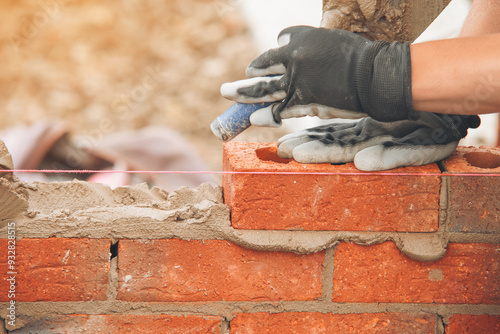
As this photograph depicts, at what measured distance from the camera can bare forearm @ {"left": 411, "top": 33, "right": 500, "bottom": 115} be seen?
3.64 ft

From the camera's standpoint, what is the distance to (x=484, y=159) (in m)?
1.53

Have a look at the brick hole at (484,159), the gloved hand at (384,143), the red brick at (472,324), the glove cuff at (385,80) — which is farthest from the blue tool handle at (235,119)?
the red brick at (472,324)

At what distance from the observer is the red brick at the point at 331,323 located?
55.6 inches

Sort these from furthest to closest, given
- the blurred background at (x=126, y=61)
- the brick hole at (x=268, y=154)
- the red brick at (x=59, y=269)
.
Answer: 1. the blurred background at (x=126, y=61)
2. the brick hole at (x=268, y=154)
3. the red brick at (x=59, y=269)

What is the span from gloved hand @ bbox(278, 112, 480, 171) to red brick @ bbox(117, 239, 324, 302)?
0.91ft

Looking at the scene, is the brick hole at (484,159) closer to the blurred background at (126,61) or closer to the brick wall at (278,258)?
the brick wall at (278,258)

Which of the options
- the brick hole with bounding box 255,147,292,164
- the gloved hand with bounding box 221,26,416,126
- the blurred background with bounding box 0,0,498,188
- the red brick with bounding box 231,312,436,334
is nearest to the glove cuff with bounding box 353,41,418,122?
the gloved hand with bounding box 221,26,416,126

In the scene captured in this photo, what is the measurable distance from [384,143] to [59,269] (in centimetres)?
93

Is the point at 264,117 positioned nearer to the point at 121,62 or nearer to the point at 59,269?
the point at 59,269

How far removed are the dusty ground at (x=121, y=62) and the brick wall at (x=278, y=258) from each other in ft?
12.4

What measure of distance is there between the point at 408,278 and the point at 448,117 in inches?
18.3

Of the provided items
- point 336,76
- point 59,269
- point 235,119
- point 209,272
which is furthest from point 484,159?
point 59,269

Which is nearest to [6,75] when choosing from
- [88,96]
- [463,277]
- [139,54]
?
[88,96]

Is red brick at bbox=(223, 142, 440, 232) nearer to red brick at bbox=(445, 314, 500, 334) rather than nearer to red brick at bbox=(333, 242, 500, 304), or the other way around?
red brick at bbox=(333, 242, 500, 304)
